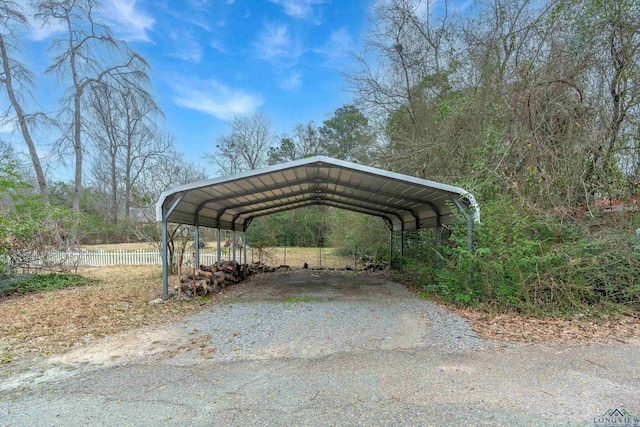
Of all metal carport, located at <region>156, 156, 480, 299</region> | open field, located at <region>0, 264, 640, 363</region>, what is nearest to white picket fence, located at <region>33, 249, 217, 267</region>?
metal carport, located at <region>156, 156, 480, 299</region>

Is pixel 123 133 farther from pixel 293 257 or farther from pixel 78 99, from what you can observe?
pixel 293 257

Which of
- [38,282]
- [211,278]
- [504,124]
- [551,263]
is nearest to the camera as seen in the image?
[551,263]

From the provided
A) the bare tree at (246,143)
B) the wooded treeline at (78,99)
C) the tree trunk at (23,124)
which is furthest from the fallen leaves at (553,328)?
the bare tree at (246,143)

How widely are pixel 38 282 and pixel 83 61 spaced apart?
1115 centimetres

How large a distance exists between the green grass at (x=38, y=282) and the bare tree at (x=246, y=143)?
14.6 metres

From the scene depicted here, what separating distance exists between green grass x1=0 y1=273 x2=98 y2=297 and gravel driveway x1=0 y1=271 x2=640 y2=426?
18.4ft

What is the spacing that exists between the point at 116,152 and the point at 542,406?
2621 cm

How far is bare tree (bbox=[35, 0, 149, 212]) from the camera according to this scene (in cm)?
1404

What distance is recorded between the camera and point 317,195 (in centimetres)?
1060

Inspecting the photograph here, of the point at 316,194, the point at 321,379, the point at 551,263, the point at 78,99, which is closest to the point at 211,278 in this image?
the point at 316,194

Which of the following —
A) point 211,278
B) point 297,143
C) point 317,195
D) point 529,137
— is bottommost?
point 211,278

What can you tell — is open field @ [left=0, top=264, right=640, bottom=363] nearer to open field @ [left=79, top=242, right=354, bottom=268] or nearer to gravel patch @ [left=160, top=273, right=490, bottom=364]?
gravel patch @ [left=160, top=273, right=490, bottom=364]

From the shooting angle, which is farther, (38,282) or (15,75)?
(15,75)

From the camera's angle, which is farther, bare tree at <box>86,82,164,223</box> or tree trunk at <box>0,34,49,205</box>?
bare tree at <box>86,82,164,223</box>
